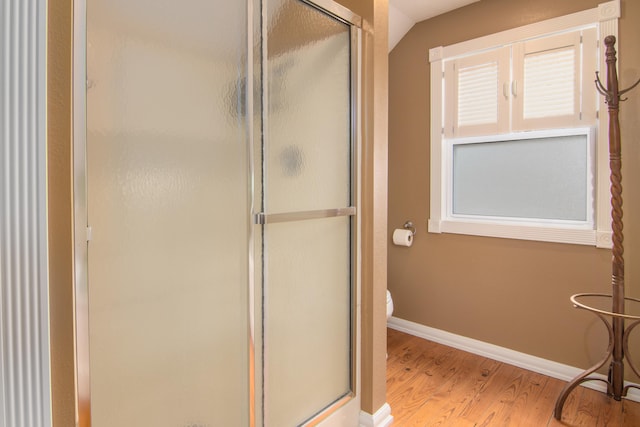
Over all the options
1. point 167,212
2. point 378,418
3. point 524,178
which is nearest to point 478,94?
point 524,178

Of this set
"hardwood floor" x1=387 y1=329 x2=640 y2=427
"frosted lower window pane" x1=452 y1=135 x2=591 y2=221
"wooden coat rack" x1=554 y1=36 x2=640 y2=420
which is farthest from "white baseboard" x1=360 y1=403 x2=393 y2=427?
"frosted lower window pane" x1=452 y1=135 x2=591 y2=221

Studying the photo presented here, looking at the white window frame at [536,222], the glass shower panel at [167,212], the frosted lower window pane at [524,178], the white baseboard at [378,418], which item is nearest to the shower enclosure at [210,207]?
the glass shower panel at [167,212]

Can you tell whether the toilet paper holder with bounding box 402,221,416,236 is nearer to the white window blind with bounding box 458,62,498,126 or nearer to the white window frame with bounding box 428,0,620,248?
the white window frame with bounding box 428,0,620,248

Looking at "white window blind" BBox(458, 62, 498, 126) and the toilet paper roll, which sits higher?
"white window blind" BBox(458, 62, 498, 126)

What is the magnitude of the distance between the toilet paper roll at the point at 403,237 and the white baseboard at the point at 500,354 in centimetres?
66

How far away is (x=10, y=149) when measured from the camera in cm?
70

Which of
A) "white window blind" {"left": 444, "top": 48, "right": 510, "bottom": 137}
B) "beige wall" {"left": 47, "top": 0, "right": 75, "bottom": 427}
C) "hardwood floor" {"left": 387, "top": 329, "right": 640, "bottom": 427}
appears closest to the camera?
"beige wall" {"left": 47, "top": 0, "right": 75, "bottom": 427}

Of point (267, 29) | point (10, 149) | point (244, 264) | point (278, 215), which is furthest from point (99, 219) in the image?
point (267, 29)

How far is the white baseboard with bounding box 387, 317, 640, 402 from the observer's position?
7.33 feet

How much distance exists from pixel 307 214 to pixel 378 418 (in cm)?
109

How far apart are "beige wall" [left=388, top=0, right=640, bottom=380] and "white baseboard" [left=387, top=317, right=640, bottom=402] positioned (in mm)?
41

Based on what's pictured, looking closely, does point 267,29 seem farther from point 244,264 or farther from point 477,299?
point 477,299

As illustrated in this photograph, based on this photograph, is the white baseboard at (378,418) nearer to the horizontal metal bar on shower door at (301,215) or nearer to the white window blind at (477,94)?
the horizontal metal bar on shower door at (301,215)

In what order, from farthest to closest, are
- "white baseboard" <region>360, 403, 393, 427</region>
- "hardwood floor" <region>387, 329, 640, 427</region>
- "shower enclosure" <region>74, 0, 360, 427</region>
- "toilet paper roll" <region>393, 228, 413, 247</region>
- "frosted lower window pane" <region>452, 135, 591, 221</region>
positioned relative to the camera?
"toilet paper roll" <region>393, 228, 413, 247</region> → "frosted lower window pane" <region>452, 135, 591, 221</region> → "hardwood floor" <region>387, 329, 640, 427</region> → "white baseboard" <region>360, 403, 393, 427</region> → "shower enclosure" <region>74, 0, 360, 427</region>
